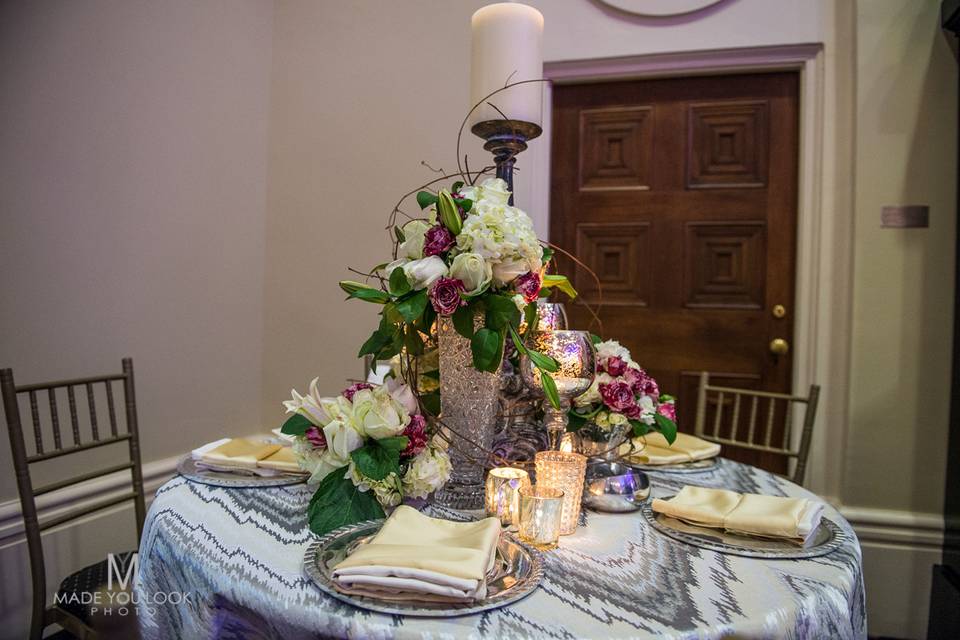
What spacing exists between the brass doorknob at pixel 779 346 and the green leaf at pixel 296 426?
2026mm

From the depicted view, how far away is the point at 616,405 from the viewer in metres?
0.98

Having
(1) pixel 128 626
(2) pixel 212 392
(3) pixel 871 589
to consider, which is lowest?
(3) pixel 871 589

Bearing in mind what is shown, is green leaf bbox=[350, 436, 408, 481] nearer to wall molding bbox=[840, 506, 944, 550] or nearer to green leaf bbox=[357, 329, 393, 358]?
green leaf bbox=[357, 329, 393, 358]

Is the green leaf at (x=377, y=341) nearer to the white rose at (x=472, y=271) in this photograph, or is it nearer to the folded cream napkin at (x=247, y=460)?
the white rose at (x=472, y=271)

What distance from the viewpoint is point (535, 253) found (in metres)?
0.84

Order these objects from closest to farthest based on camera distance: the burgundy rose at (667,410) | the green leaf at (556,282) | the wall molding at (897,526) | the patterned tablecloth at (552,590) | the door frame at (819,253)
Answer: the patterned tablecloth at (552,590) < the green leaf at (556,282) < the burgundy rose at (667,410) < the wall molding at (897,526) < the door frame at (819,253)

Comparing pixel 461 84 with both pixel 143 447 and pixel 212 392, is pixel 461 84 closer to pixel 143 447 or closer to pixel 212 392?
pixel 212 392

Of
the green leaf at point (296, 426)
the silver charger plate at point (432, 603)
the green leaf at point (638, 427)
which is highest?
the green leaf at point (296, 426)

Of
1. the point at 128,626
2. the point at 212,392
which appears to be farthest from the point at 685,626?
the point at 212,392

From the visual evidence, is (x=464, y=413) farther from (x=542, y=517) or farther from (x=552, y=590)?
(x=552, y=590)

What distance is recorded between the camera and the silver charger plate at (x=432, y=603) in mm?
583

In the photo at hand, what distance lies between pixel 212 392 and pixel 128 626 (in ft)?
4.74

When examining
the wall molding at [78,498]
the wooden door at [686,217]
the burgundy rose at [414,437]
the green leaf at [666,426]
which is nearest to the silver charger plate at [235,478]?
the burgundy rose at [414,437]

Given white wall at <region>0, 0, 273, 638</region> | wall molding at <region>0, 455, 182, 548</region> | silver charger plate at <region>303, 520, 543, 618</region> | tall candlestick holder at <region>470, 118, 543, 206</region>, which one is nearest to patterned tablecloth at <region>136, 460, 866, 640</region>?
silver charger plate at <region>303, 520, 543, 618</region>
